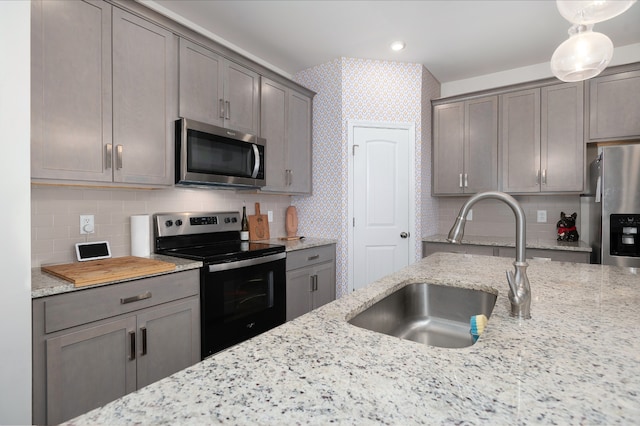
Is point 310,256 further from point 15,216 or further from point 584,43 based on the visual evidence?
point 584,43

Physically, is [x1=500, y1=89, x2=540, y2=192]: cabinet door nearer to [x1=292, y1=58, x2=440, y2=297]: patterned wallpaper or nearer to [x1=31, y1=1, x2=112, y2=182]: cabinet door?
[x1=292, y1=58, x2=440, y2=297]: patterned wallpaper

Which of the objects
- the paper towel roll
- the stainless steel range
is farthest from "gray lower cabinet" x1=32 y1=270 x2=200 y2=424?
the paper towel roll

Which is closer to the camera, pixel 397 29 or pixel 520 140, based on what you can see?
pixel 397 29

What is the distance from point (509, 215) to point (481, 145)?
2.62 ft

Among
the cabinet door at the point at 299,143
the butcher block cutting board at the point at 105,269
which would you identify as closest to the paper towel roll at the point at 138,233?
the butcher block cutting board at the point at 105,269

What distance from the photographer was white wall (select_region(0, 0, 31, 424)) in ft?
3.92

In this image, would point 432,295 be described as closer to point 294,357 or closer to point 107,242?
point 294,357

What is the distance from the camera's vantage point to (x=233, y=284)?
7.24 ft

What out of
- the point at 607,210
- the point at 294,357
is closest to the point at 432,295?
the point at 294,357

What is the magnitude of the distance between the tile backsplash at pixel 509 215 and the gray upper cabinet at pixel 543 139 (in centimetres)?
32

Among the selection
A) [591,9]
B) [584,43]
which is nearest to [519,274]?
[591,9]

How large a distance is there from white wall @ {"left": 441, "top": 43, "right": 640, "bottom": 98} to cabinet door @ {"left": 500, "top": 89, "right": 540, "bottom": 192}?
1.17 feet

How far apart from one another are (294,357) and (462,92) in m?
3.89

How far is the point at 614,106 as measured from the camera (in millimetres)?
2879
